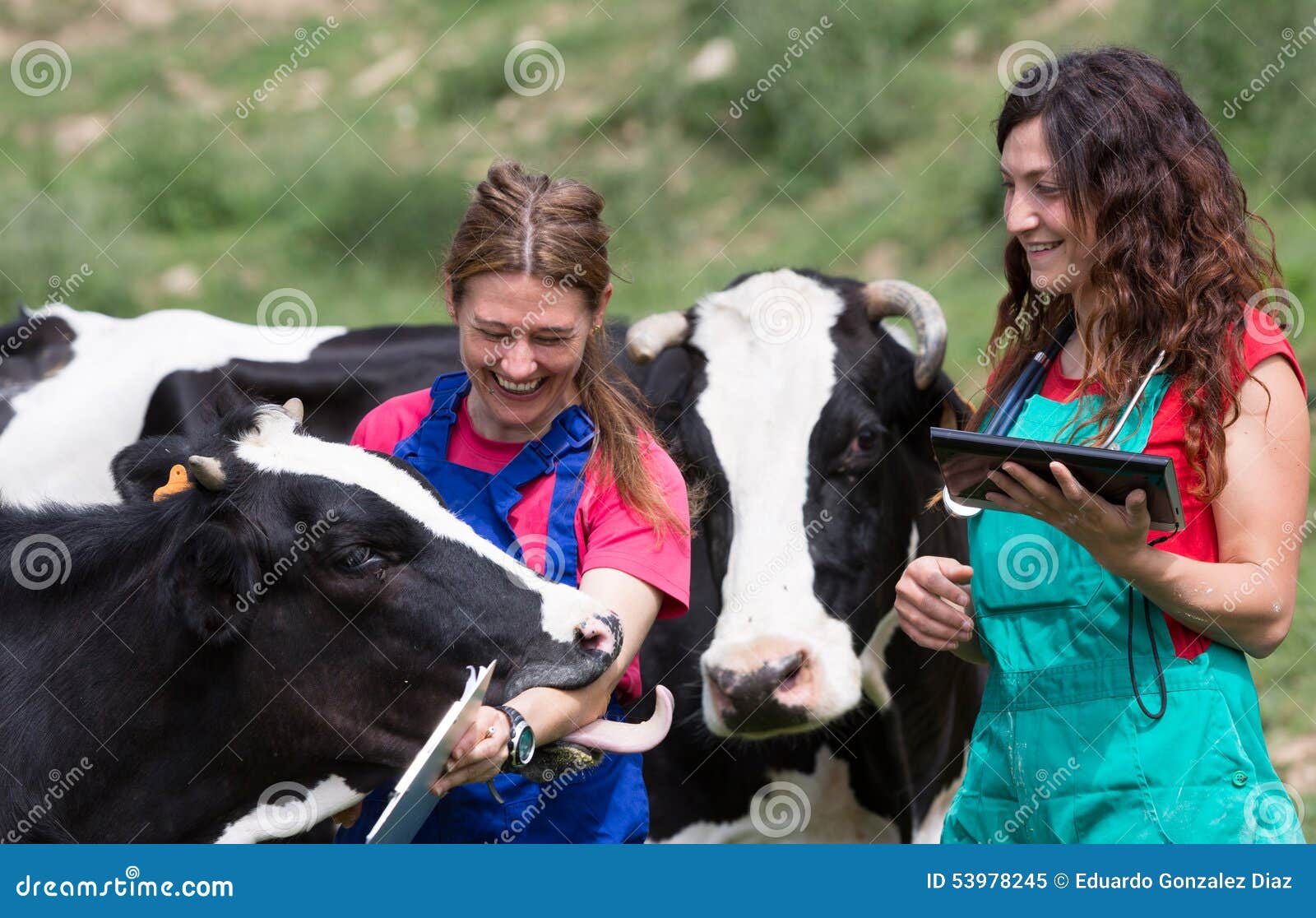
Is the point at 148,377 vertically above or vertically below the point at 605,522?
below

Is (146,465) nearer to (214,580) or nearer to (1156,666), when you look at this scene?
(214,580)

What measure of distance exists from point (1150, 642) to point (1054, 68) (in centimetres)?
110

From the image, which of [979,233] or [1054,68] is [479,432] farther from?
[979,233]

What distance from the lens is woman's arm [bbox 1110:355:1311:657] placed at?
2.46 m

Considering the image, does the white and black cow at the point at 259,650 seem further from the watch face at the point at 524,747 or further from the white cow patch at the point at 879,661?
the white cow patch at the point at 879,661

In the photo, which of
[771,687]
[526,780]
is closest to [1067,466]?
[526,780]

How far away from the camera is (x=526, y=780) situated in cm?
298

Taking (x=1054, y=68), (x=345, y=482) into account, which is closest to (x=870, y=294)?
(x=1054, y=68)

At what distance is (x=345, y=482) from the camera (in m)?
2.92

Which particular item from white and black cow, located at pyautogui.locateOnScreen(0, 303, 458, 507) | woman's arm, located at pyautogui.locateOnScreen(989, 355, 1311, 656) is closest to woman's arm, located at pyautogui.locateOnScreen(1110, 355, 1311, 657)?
woman's arm, located at pyautogui.locateOnScreen(989, 355, 1311, 656)

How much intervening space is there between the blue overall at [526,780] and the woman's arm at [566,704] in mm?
161

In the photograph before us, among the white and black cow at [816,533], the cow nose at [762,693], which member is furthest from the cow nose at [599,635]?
the white and black cow at [816,533]

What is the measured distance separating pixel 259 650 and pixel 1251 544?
1.84 metres

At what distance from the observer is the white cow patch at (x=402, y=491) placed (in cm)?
285
